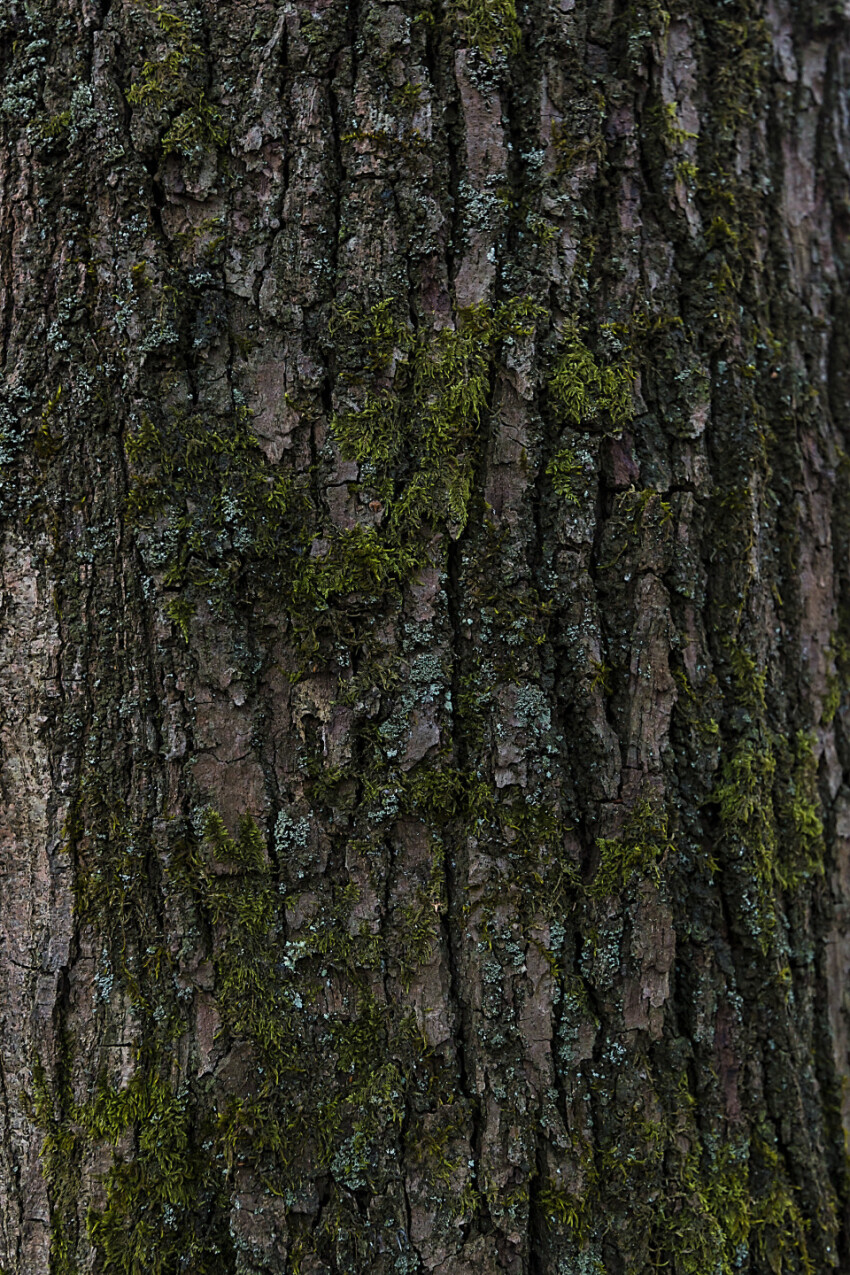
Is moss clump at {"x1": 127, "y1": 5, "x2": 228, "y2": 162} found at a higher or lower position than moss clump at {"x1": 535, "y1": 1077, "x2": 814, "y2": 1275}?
higher

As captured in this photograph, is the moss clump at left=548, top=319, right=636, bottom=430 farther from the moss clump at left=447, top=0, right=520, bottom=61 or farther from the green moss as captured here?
the moss clump at left=447, top=0, right=520, bottom=61

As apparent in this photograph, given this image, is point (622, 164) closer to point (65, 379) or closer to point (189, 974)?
point (65, 379)

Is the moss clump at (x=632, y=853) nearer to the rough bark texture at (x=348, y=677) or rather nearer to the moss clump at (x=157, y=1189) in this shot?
the rough bark texture at (x=348, y=677)

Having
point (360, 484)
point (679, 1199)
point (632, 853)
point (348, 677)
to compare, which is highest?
point (360, 484)

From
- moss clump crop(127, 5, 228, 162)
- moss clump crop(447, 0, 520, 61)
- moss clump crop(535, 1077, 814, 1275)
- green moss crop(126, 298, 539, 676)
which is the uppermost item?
moss clump crop(447, 0, 520, 61)

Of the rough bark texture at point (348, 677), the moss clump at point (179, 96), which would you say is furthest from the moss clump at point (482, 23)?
the moss clump at point (179, 96)

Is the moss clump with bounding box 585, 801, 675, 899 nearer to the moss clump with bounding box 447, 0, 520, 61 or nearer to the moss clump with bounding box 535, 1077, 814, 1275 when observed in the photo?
the moss clump with bounding box 535, 1077, 814, 1275

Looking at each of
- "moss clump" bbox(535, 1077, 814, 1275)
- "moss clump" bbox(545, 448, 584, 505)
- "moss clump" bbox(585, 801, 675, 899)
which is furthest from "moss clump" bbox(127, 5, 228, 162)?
"moss clump" bbox(535, 1077, 814, 1275)

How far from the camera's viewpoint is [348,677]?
58.1 inches

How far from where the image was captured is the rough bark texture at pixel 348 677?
4.72ft

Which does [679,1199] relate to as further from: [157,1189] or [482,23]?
[482,23]

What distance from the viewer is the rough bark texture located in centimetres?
144

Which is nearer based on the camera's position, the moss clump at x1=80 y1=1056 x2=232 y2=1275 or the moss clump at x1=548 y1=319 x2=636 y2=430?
the moss clump at x1=80 y1=1056 x2=232 y2=1275

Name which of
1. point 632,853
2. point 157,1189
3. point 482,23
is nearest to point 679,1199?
point 632,853
